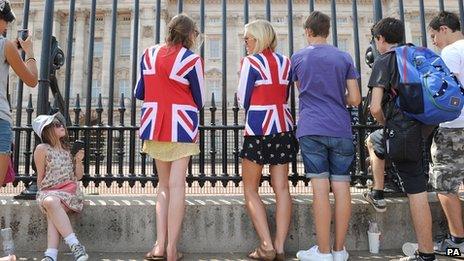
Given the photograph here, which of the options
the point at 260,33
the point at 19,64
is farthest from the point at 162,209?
the point at 260,33

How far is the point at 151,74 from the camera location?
3678 millimetres

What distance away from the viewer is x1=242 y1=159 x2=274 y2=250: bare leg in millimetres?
3650

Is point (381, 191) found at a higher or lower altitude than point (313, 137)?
lower

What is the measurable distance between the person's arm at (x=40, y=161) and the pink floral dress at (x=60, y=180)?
3cm

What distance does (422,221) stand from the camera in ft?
11.0

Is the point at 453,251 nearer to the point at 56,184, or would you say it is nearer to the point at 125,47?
the point at 56,184

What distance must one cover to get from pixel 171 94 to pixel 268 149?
3.34 feet

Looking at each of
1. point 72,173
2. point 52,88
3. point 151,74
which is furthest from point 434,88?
point 52,88

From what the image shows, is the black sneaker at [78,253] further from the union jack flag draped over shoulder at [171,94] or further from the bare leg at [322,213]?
the bare leg at [322,213]

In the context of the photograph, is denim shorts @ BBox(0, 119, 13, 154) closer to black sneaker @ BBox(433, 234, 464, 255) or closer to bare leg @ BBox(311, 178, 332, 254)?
bare leg @ BBox(311, 178, 332, 254)

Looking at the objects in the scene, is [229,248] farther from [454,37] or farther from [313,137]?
[454,37]

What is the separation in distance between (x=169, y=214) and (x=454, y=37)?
10.5 feet

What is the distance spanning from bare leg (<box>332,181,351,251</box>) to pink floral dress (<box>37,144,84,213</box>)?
239 cm

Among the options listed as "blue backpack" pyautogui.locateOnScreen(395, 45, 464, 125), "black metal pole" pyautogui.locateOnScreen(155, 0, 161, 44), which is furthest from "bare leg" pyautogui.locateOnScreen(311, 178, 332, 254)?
"black metal pole" pyautogui.locateOnScreen(155, 0, 161, 44)
